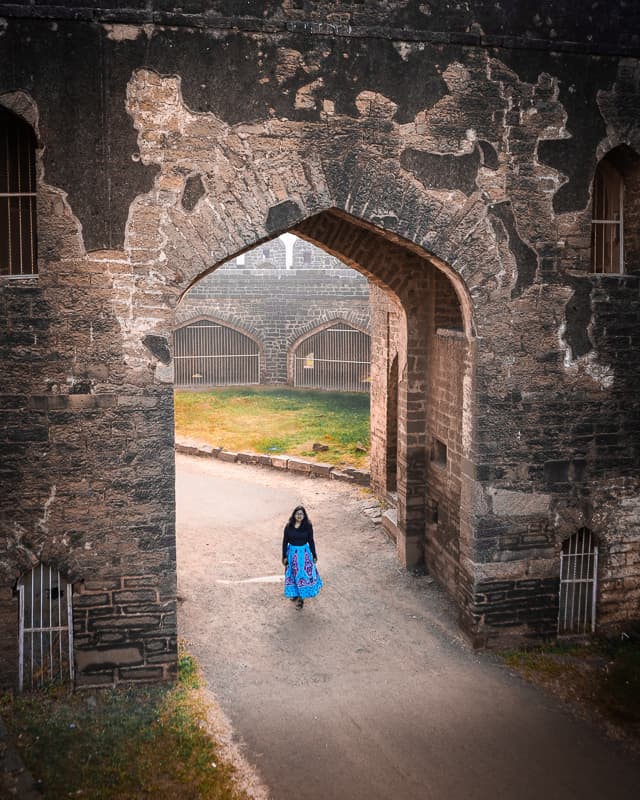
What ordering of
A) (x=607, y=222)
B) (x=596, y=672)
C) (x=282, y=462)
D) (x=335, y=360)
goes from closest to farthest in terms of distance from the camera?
(x=596, y=672)
(x=607, y=222)
(x=282, y=462)
(x=335, y=360)

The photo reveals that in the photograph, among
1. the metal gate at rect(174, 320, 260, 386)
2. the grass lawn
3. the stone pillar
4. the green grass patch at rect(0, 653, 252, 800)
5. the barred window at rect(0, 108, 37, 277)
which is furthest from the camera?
the metal gate at rect(174, 320, 260, 386)

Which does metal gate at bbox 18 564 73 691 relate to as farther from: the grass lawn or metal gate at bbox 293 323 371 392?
metal gate at bbox 293 323 371 392

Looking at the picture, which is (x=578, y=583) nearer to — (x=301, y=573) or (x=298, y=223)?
(x=301, y=573)

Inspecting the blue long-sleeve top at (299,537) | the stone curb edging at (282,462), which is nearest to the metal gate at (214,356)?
the stone curb edging at (282,462)

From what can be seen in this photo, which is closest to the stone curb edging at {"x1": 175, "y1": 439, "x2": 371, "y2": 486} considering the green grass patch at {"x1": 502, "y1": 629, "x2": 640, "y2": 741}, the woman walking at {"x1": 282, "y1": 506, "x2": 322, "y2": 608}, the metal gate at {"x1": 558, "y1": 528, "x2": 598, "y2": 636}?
the woman walking at {"x1": 282, "y1": 506, "x2": 322, "y2": 608}

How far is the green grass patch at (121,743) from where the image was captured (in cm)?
536

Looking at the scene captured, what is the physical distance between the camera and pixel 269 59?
6309 millimetres

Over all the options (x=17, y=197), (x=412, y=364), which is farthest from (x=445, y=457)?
(x=17, y=197)

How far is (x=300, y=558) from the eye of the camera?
8.28 metres

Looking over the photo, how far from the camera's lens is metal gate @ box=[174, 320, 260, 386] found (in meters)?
21.7

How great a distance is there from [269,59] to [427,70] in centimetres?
133

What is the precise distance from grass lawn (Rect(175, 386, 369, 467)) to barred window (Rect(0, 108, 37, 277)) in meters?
7.76

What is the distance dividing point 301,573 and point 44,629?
276 centimetres

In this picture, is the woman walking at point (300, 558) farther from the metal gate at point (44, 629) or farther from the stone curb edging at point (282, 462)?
the stone curb edging at point (282, 462)
